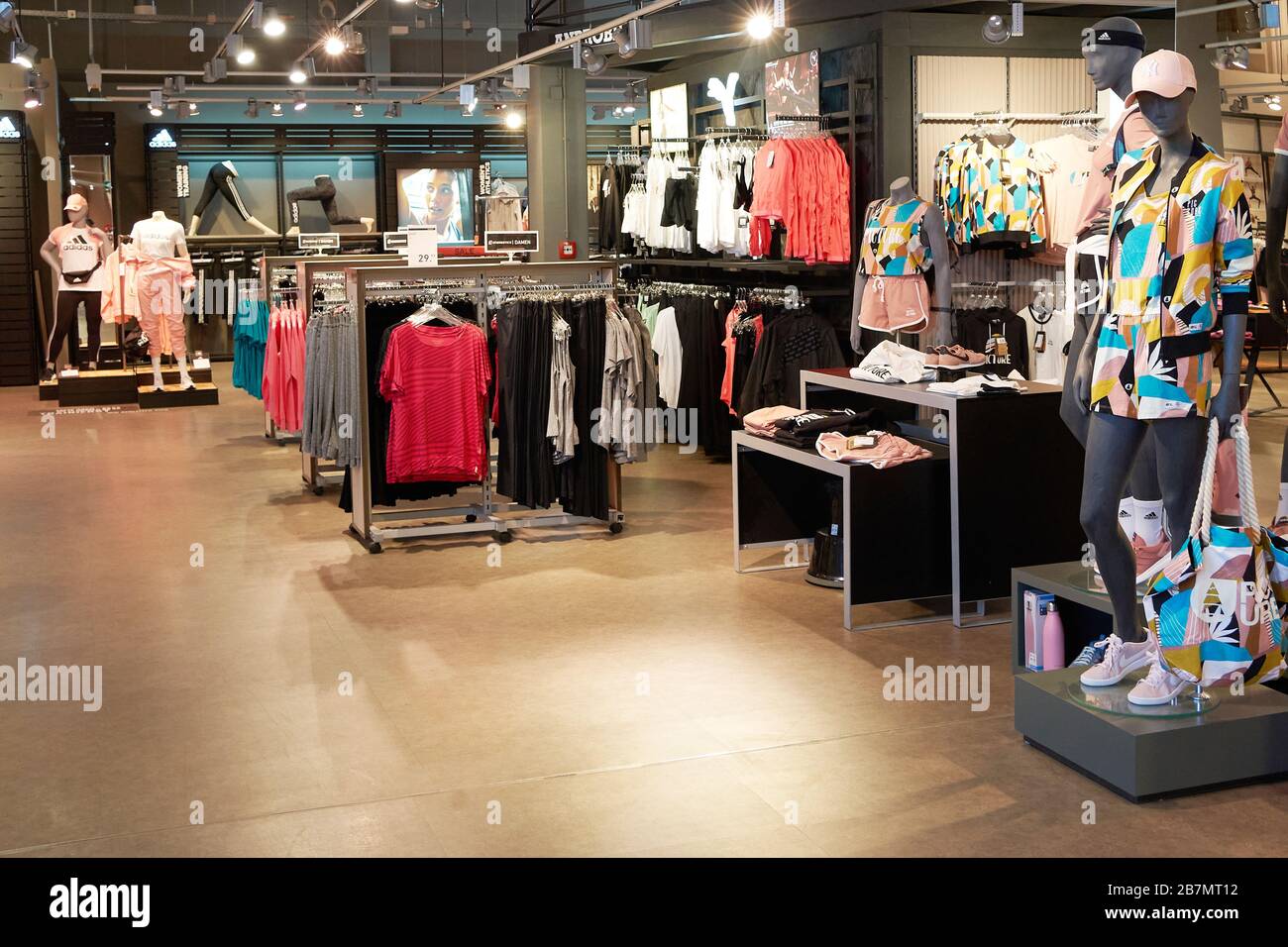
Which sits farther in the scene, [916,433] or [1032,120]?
[1032,120]

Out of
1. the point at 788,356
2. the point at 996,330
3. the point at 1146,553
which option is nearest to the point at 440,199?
the point at 788,356

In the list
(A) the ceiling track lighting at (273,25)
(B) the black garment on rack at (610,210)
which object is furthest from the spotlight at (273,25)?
(B) the black garment on rack at (610,210)

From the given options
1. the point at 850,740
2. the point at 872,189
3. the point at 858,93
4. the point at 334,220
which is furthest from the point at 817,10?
the point at 334,220

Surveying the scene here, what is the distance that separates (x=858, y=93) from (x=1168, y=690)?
5526mm

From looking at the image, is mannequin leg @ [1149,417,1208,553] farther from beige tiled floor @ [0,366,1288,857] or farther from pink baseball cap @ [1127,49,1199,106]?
pink baseball cap @ [1127,49,1199,106]

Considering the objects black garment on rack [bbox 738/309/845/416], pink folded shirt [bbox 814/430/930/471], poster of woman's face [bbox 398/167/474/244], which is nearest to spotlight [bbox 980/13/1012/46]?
black garment on rack [bbox 738/309/845/416]

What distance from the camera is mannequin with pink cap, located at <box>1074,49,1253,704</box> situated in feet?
11.4

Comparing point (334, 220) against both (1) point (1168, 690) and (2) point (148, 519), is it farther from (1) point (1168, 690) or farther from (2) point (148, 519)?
(1) point (1168, 690)

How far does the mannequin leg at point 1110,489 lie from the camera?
366cm

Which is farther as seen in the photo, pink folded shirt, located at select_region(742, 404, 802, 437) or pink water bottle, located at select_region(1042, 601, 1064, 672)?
pink folded shirt, located at select_region(742, 404, 802, 437)

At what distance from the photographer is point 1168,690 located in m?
3.56

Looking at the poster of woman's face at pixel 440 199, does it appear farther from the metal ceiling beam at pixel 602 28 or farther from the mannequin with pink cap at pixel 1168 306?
the mannequin with pink cap at pixel 1168 306

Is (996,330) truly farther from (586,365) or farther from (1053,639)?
(1053,639)

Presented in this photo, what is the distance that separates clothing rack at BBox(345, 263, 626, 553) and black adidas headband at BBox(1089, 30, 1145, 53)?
128 inches
